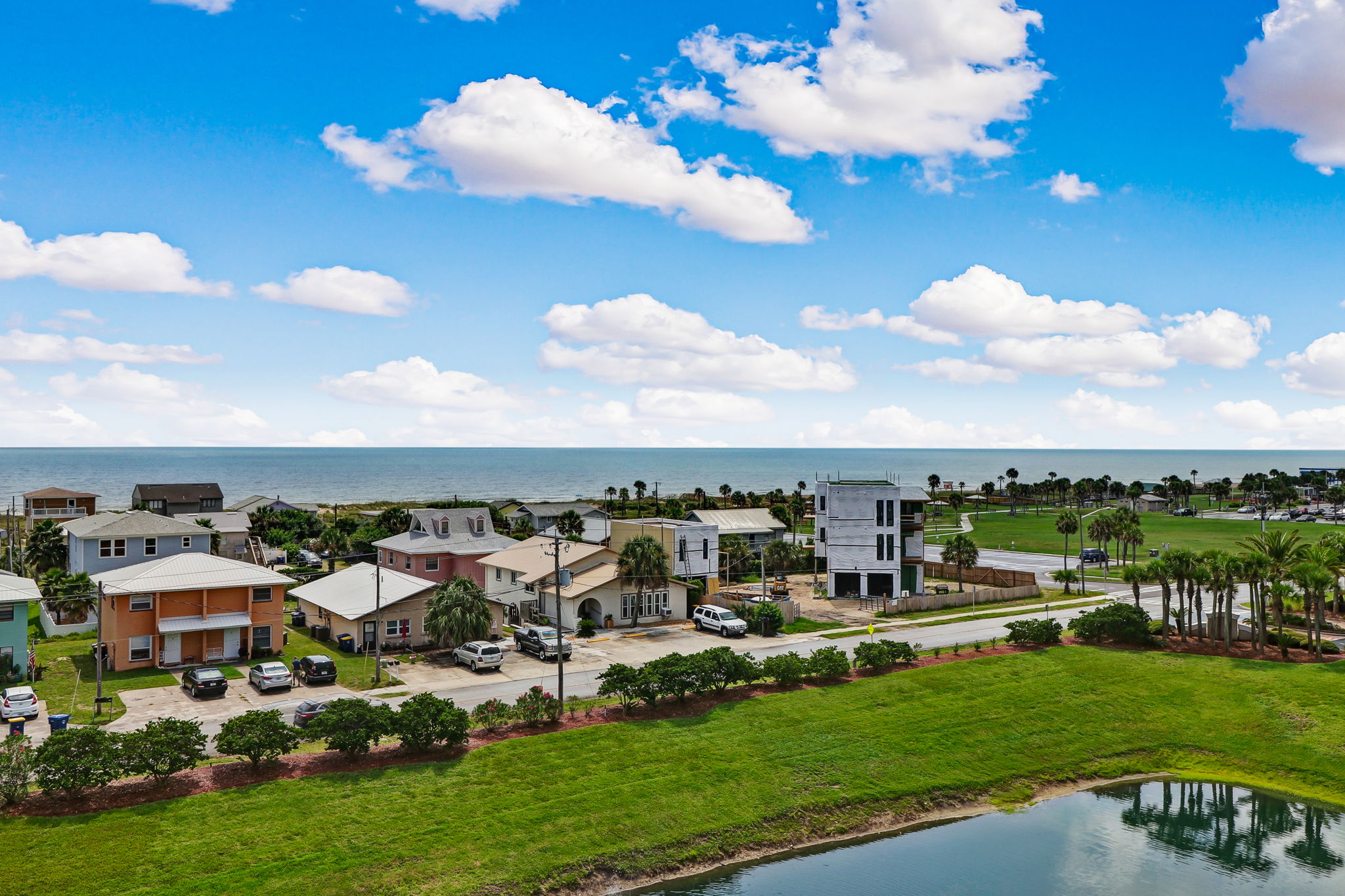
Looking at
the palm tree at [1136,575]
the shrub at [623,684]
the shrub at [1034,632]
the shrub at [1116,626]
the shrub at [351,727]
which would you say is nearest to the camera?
the shrub at [351,727]

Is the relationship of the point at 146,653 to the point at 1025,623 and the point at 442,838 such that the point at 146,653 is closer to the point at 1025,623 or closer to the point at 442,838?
the point at 442,838

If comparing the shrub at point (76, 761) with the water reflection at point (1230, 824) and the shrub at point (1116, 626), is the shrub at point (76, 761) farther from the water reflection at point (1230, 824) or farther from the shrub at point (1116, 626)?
the shrub at point (1116, 626)

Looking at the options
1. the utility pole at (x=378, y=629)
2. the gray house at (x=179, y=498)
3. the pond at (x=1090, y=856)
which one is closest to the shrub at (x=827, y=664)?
the pond at (x=1090, y=856)

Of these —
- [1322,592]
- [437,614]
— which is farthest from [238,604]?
[1322,592]

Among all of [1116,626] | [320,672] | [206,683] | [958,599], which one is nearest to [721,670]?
[320,672]

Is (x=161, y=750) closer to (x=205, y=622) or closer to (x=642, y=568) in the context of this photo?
(x=205, y=622)
